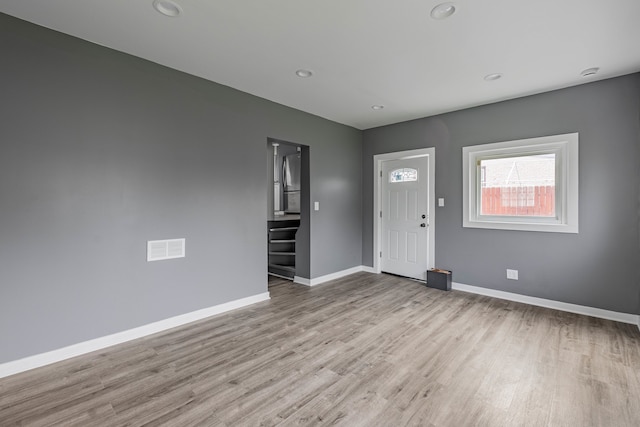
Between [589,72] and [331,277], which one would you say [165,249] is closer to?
[331,277]

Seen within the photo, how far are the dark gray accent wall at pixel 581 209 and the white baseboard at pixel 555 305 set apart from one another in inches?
2.4

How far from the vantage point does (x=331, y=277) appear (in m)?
5.05

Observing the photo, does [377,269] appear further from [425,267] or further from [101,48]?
[101,48]

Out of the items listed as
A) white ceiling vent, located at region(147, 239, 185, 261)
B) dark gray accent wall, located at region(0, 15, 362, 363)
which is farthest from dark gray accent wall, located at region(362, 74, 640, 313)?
white ceiling vent, located at region(147, 239, 185, 261)

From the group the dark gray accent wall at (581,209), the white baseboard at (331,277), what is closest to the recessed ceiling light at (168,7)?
the white baseboard at (331,277)

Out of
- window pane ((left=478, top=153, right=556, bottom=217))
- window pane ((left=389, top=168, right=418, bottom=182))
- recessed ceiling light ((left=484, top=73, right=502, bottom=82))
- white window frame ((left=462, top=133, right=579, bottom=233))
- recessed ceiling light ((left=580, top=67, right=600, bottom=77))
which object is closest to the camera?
recessed ceiling light ((left=580, top=67, right=600, bottom=77))

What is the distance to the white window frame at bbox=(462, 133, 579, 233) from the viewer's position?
352 cm

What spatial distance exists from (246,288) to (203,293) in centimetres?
57

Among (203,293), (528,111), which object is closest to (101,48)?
(203,293)

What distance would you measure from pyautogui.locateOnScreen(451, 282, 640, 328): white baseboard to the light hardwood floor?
13 cm

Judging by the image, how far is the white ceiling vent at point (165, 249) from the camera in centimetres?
297

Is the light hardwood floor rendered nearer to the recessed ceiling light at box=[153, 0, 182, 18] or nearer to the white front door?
the white front door

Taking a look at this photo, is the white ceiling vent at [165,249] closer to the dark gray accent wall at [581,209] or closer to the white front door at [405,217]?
the white front door at [405,217]

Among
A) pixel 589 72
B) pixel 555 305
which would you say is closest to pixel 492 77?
pixel 589 72
